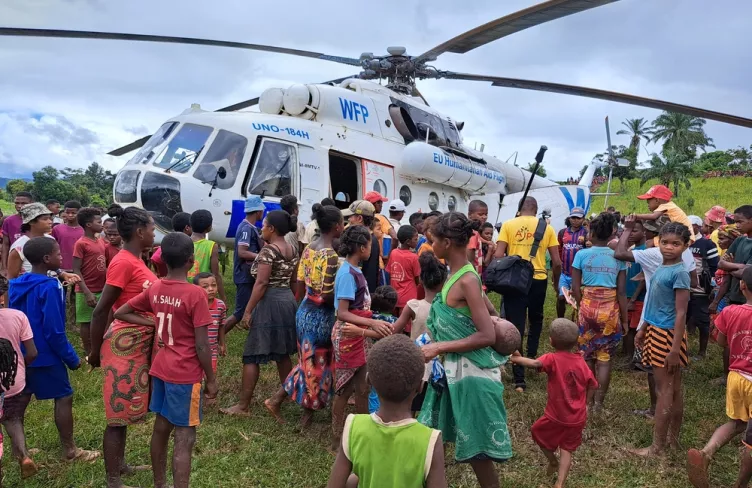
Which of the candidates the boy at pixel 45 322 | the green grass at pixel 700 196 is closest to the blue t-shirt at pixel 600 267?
the boy at pixel 45 322

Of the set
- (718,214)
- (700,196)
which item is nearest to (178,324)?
(718,214)

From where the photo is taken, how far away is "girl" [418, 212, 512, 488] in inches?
104

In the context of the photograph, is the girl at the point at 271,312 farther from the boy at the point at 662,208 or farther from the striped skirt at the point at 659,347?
the boy at the point at 662,208

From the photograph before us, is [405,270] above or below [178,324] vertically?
above

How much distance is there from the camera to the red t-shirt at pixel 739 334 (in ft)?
10.6

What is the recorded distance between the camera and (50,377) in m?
3.43

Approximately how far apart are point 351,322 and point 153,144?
17.3 ft

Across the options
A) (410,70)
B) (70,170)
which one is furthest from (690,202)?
(70,170)

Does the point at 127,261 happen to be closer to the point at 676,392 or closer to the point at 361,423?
the point at 361,423

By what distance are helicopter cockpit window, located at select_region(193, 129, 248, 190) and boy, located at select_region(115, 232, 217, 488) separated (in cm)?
420

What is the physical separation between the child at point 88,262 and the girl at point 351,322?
3045 millimetres

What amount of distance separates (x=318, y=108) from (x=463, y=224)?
5.76 meters

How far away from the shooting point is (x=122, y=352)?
3.02m

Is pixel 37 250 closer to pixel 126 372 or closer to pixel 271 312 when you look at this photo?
pixel 126 372
